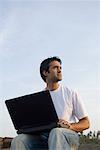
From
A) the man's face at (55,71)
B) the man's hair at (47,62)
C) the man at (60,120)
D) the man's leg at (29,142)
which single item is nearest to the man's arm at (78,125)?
the man at (60,120)

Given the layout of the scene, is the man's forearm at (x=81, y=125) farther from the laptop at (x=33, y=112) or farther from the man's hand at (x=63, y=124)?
the laptop at (x=33, y=112)

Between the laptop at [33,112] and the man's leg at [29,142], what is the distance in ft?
0.24

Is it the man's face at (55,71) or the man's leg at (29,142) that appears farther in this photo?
the man's face at (55,71)

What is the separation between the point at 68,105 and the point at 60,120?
24 cm

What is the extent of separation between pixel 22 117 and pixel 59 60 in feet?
2.18

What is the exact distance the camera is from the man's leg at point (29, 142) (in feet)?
11.7

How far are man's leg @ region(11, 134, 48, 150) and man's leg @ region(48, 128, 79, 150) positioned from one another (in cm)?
28

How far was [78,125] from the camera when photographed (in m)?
3.53

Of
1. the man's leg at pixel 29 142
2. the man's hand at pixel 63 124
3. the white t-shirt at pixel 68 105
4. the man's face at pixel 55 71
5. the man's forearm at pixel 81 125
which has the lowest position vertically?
the man's leg at pixel 29 142

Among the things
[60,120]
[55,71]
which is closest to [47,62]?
[55,71]

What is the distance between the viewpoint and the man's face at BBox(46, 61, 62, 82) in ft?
12.4

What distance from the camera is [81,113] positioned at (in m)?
3.63

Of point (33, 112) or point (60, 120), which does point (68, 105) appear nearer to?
point (60, 120)

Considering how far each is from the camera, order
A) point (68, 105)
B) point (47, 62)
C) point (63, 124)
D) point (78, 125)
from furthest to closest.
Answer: point (47, 62)
point (68, 105)
point (78, 125)
point (63, 124)
